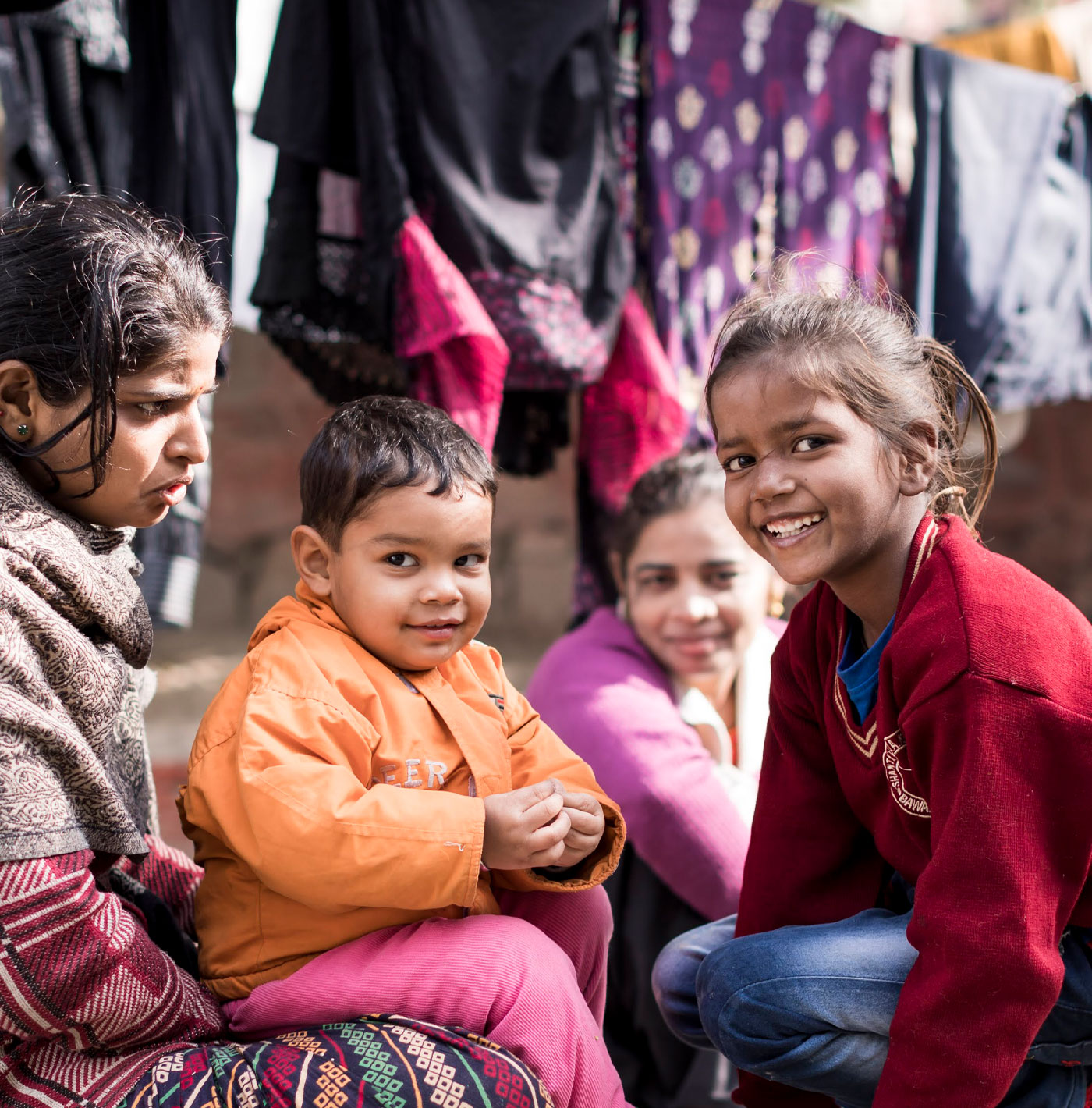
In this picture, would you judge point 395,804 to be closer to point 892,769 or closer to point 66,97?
point 892,769

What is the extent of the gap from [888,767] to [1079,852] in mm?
233

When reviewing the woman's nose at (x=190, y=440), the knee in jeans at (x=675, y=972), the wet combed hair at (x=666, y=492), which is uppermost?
the woman's nose at (x=190, y=440)

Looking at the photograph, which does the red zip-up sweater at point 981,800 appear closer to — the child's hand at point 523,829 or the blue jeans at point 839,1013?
the blue jeans at point 839,1013

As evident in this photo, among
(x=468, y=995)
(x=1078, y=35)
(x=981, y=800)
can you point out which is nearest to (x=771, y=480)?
(x=981, y=800)

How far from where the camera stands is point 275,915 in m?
1.34

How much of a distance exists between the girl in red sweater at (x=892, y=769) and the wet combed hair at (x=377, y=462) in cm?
35

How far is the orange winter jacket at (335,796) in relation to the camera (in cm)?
125

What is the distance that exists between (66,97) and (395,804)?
171cm

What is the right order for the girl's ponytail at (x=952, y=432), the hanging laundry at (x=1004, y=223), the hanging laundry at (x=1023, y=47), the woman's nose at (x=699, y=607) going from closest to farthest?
the girl's ponytail at (x=952, y=432)
the woman's nose at (x=699, y=607)
the hanging laundry at (x=1004, y=223)
the hanging laundry at (x=1023, y=47)

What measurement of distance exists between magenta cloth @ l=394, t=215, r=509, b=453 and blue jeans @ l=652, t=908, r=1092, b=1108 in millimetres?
1063

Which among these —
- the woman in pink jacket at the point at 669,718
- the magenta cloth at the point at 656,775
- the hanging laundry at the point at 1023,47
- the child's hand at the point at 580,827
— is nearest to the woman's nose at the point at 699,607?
the woman in pink jacket at the point at 669,718

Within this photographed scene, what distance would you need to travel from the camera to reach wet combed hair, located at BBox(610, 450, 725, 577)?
7.78 feet

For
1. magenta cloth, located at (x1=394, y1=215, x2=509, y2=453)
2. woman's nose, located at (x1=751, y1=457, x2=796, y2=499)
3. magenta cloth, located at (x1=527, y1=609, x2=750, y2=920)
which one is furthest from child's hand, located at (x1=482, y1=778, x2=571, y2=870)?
magenta cloth, located at (x1=394, y1=215, x2=509, y2=453)

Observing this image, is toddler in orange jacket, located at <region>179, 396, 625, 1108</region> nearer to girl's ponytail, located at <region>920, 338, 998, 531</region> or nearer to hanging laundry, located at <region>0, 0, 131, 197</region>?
girl's ponytail, located at <region>920, 338, 998, 531</region>
